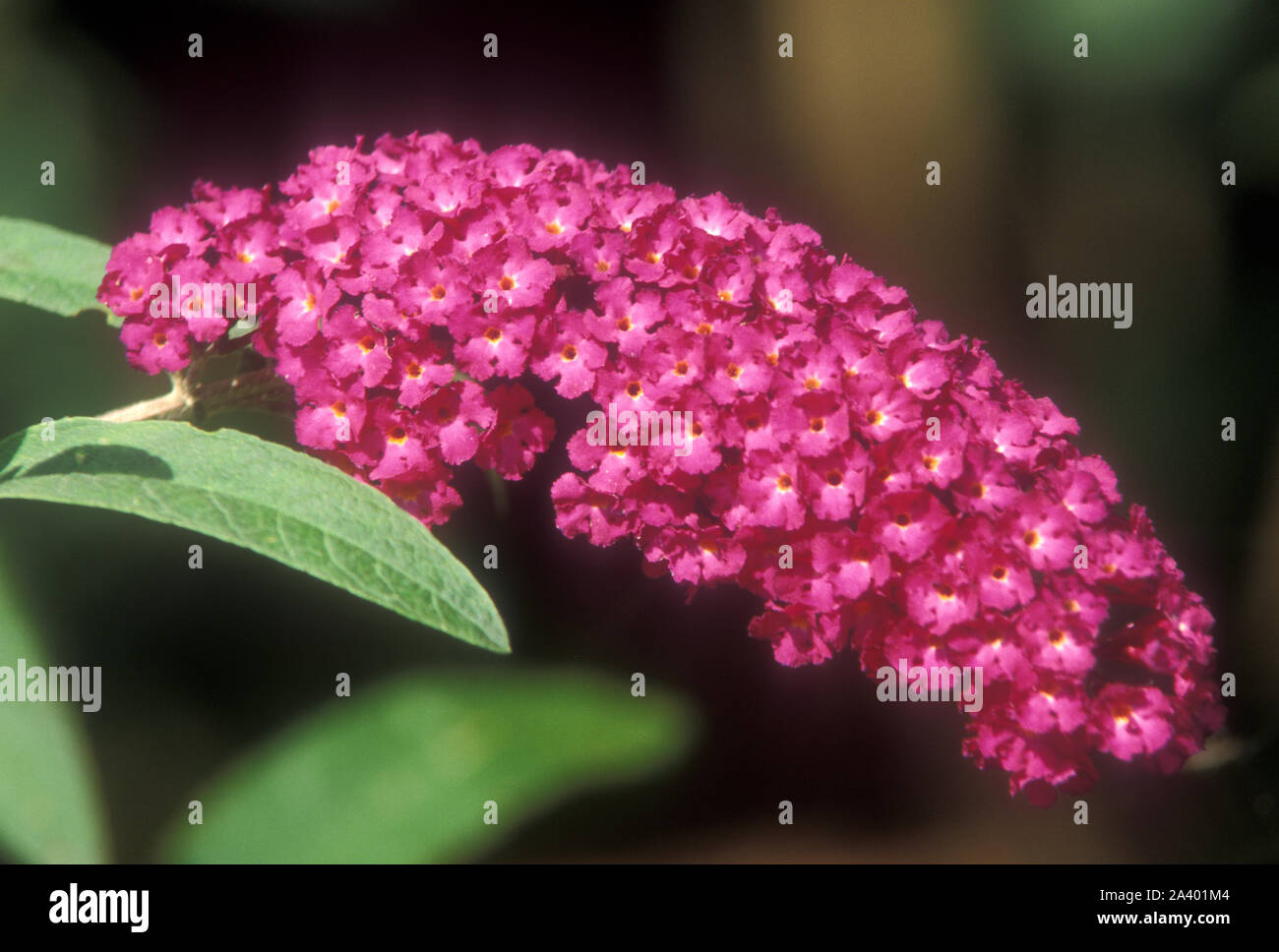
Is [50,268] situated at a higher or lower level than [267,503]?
higher

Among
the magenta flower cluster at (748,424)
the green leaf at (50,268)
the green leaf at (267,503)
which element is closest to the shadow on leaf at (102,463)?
the green leaf at (267,503)

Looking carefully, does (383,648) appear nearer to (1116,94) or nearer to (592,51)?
(592,51)

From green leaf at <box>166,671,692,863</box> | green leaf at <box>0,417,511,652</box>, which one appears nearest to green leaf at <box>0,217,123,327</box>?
green leaf at <box>0,417,511,652</box>

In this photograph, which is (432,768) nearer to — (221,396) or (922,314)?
(221,396)

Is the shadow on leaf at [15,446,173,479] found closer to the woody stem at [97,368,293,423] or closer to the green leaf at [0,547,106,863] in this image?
the woody stem at [97,368,293,423]

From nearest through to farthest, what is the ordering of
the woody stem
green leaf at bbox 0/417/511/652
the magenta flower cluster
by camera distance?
green leaf at bbox 0/417/511/652, the magenta flower cluster, the woody stem

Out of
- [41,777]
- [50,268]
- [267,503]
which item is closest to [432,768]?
[267,503]

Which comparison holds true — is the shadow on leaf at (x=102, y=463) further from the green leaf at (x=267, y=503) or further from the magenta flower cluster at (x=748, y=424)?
the magenta flower cluster at (x=748, y=424)
